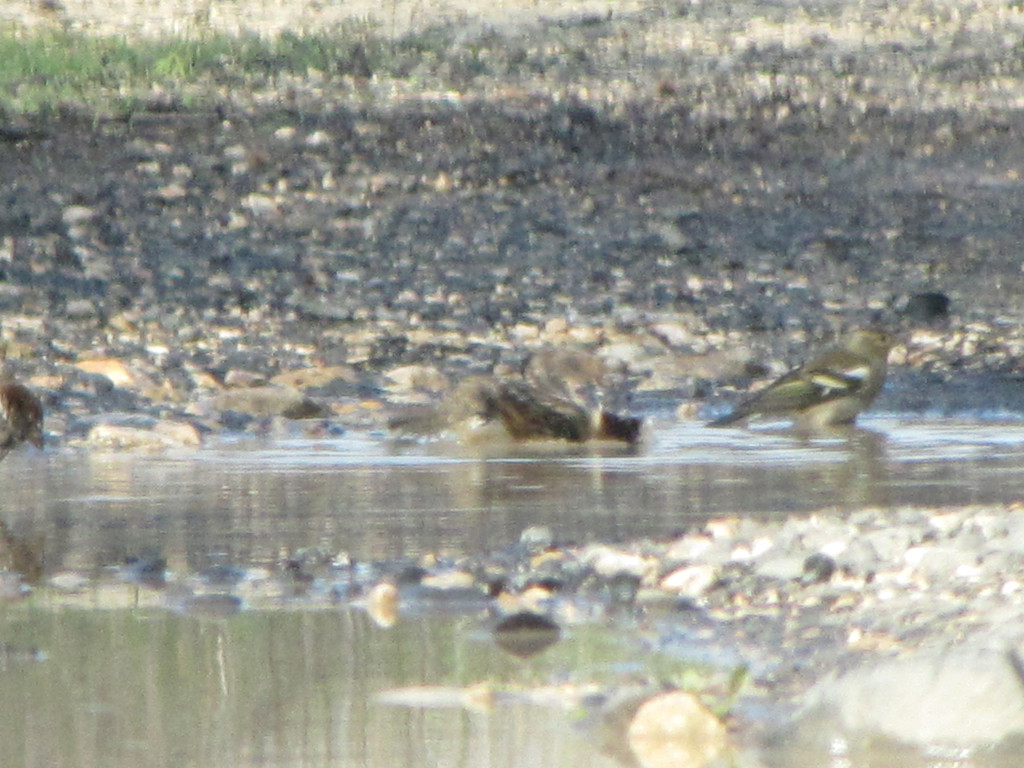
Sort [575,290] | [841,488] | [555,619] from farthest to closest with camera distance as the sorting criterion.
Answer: [575,290] → [841,488] → [555,619]

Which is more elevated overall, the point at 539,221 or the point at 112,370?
the point at 539,221

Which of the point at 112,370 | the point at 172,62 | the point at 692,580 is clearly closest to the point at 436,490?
the point at 692,580

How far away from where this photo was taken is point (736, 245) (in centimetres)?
1295

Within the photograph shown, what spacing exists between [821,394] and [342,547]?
12.6 ft

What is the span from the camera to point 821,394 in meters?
9.34

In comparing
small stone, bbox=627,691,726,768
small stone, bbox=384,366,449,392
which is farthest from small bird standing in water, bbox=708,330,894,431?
small stone, bbox=627,691,726,768

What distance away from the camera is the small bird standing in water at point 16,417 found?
7.31 metres

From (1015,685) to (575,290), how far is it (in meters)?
8.21

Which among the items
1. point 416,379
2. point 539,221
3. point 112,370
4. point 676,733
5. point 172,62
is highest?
point 172,62

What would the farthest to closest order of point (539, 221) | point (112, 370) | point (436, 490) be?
point (539, 221)
point (112, 370)
point (436, 490)

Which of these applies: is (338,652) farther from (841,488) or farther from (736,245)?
(736,245)

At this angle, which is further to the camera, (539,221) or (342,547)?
(539,221)

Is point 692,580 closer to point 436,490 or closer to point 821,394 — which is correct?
point 436,490

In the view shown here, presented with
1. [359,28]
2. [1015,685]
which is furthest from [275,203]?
[1015,685]
